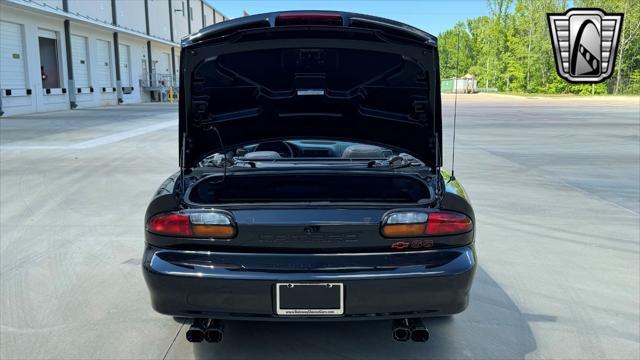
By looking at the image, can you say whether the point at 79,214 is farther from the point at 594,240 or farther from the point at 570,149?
the point at 570,149

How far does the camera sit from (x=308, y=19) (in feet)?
9.53

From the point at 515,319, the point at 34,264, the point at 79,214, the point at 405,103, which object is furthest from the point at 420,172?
the point at 79,214

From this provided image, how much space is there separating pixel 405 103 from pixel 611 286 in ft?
6.83

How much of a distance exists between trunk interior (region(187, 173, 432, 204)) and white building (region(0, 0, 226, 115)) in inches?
825

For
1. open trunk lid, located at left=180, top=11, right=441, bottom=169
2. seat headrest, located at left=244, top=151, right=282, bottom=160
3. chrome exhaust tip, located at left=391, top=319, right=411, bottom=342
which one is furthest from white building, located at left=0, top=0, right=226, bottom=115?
chrome exhaust tip, located at left=391, top=319, right=411, bottom=342


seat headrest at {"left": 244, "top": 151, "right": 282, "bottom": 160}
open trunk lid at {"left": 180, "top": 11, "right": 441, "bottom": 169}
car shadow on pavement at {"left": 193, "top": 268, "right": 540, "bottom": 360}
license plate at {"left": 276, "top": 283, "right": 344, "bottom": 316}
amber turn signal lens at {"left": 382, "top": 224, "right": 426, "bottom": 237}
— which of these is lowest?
car shadow on pavement at {"left": 193, "top": 268, "right": 540, "bottom": 360}

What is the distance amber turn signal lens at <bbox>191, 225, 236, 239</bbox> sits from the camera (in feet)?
8.45

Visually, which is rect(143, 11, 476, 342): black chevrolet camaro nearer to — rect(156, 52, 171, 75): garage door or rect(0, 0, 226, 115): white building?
rect(0, 0, 226, 115): white building

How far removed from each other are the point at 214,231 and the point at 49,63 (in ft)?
93.5

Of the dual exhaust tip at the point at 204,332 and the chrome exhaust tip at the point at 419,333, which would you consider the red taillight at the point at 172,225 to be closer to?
the dual exhaust tip at the point at 204,332

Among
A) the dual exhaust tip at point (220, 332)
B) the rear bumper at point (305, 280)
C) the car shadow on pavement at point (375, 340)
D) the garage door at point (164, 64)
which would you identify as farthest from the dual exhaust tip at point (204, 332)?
the garage door at point (164, 64)

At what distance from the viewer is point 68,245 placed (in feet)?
16.2

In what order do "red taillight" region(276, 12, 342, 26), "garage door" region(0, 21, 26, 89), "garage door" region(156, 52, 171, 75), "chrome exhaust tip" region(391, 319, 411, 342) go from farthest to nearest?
1. "garage door" region(156, 52, 171, 75)
2. "garage door" region(0, 21, 26, 89)
3. "red taillight" region(276, 12, 342, 26)
4. "chrome exhaust tip" region(391, 319, 411, 342)

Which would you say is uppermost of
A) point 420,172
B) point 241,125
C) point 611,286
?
point 241,125
